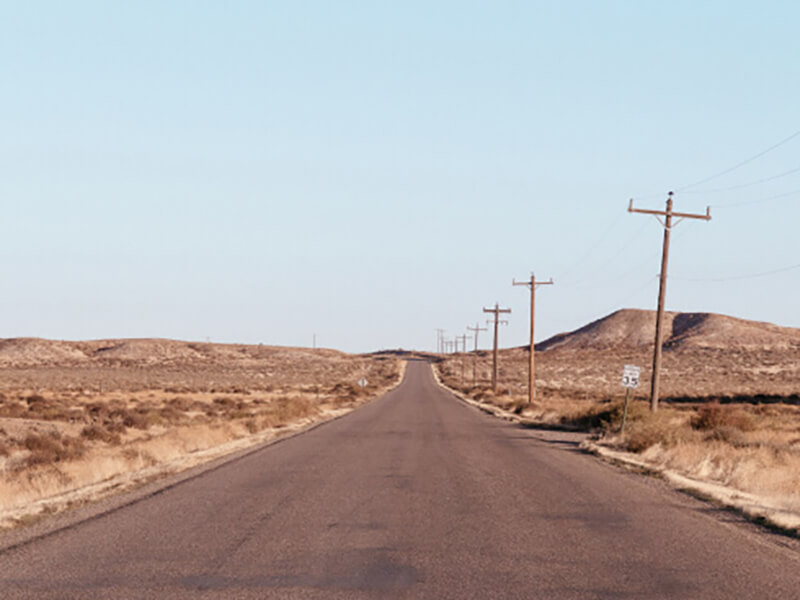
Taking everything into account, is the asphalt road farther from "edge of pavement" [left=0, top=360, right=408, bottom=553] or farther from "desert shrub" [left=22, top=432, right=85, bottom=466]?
"desert shrub" [left=22, top=432, right=85, bottom=466]

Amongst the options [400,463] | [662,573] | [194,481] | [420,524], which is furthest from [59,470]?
[662,573]

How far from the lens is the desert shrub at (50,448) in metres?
25.2

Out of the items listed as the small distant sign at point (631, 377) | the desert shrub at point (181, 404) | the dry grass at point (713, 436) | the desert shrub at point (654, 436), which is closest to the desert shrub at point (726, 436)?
the dry grass at point (713, 436)

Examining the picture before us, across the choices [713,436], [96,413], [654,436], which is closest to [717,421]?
[713,436]

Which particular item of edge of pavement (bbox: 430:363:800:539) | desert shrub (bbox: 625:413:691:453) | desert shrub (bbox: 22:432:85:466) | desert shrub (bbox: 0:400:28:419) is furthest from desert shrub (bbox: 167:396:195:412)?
edge of pavement (bbox: 430:363:800:539)

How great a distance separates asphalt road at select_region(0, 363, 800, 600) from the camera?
8.43m

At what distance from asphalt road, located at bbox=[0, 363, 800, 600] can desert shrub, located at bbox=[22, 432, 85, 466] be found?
9039mm

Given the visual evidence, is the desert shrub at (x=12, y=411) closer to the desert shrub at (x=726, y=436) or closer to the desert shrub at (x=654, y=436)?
the desert shrub at (x=654, y=436)

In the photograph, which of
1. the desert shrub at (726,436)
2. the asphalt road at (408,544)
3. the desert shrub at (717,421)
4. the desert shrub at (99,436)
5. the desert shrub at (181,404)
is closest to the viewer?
the asphalt road at (408,544)

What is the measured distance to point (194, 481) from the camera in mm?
17297

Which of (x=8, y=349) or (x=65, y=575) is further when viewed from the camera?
(x=8, y=349)

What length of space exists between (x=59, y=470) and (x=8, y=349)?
194881 mm

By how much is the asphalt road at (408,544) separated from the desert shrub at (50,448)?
9.04 metres

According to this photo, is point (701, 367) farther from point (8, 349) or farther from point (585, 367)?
point (8, 349)
